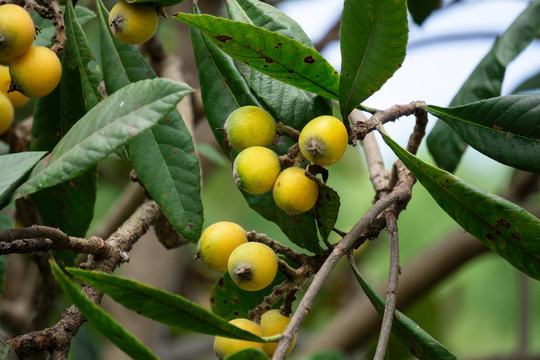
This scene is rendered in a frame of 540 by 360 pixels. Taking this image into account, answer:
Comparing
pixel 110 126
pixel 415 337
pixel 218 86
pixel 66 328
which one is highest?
pixel 218 86

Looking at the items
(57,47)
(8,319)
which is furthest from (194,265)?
(57,47)

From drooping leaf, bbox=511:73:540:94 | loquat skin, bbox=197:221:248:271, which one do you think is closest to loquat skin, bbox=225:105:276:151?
loquat skin, bbox=197:221:248:271

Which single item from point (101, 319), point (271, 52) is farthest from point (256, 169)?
point (101, 319)

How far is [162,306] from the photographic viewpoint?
57 centimetres

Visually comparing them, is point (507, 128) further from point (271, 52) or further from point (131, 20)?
point (131, 20)

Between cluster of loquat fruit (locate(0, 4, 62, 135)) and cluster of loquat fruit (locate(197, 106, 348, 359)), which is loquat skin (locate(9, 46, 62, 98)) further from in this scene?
cluster of loquat fruit (locate(197, 106, 348, 359))

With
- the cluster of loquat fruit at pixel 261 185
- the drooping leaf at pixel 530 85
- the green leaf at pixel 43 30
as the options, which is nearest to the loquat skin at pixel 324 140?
the cluster of loquat fruit at pixel 261 185

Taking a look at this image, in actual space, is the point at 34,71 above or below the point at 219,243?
above

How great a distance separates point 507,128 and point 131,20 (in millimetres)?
508

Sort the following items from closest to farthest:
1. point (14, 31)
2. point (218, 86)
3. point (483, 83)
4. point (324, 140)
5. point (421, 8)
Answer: point (324, 140), point (14, 31), point (218, 86), point (483, 83), point (421, 8)

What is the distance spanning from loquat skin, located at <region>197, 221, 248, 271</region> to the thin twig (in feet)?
0.59

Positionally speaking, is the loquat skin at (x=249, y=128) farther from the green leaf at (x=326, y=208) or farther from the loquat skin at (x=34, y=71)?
the loquat skin at (x=34, y=71)

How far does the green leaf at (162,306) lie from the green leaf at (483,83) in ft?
2.02

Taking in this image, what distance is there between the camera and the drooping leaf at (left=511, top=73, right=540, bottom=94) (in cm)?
140
